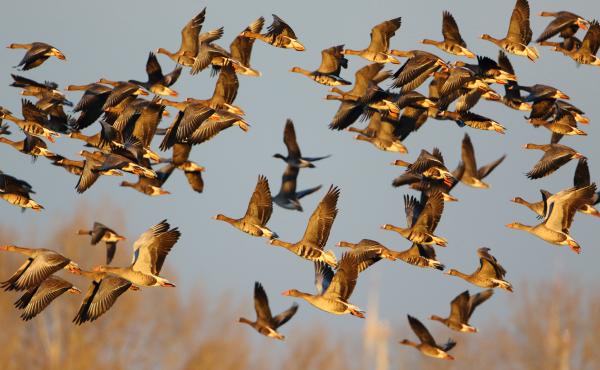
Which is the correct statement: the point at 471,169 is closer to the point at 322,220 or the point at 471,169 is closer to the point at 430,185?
the point at 430,185

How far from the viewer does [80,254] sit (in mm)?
49156

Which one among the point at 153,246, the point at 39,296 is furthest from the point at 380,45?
the point at 39,296

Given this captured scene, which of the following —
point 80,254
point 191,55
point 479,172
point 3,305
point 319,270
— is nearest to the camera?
point 319,270

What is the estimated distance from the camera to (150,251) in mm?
20094

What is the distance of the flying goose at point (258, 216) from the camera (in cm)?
2105

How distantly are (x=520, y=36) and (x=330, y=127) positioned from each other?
12.1 ft

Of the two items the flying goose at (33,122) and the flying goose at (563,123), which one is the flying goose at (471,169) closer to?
the flying goose at (563,123)

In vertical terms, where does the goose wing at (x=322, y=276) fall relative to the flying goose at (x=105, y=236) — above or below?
above

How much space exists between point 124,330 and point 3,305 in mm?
4445

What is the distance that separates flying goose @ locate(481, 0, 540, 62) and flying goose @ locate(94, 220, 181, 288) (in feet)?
22.5

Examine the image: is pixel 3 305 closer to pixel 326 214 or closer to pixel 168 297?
pixel 168 297

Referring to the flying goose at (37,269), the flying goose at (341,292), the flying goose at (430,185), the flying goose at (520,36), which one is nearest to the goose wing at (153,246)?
the flying goose at (37,269)

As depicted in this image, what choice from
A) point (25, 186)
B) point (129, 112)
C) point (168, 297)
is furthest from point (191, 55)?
point (168, 297)

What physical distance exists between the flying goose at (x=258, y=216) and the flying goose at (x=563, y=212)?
4.38 metres
